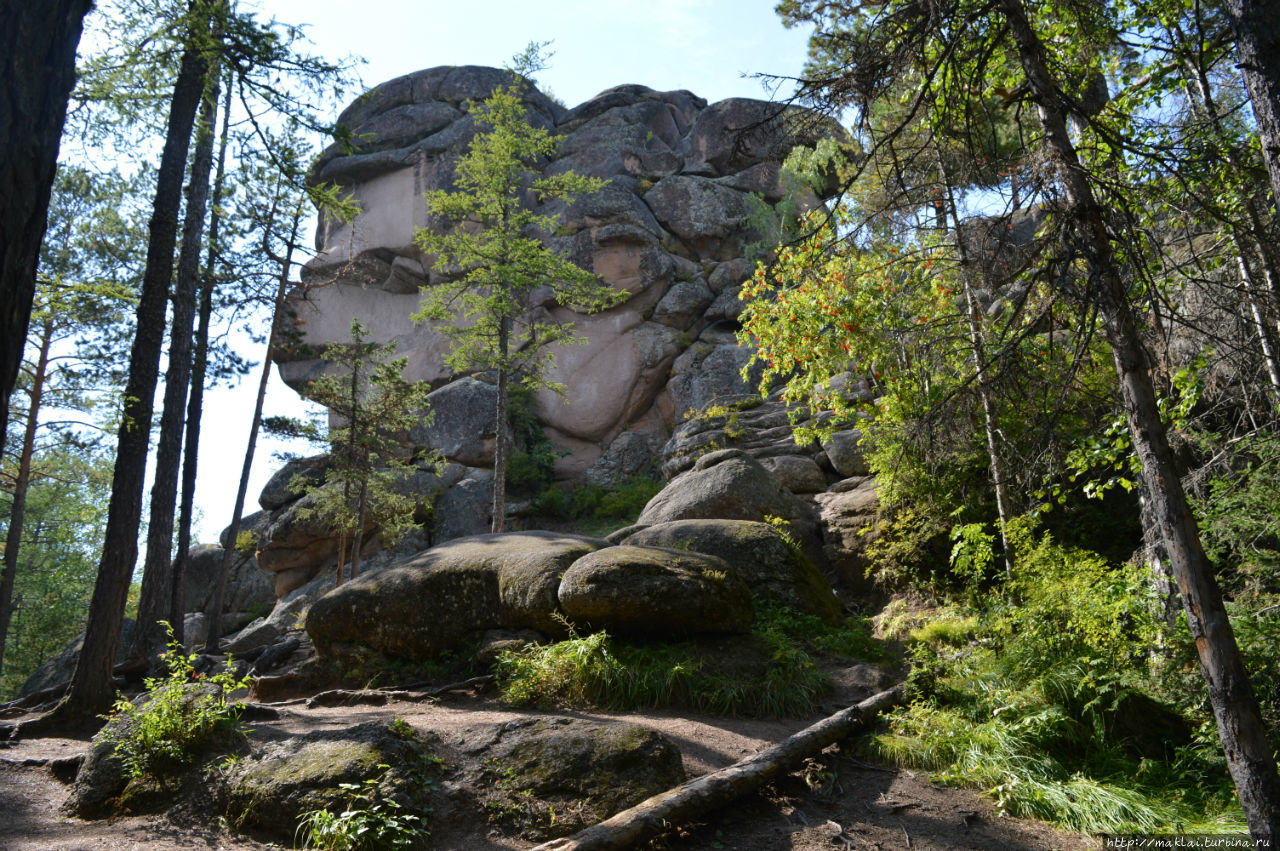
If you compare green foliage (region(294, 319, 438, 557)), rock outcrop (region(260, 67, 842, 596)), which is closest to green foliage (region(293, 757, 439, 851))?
green foliage (region(294, 319, 438, 557))

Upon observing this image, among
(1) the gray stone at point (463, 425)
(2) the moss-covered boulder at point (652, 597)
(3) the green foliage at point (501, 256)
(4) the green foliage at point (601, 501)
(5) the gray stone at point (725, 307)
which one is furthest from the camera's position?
(5) the gray stone at point (725, 307)

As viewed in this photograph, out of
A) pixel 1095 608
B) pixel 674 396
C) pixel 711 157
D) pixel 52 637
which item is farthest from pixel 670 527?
pixel 52 637

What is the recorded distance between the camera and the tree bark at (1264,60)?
3598mm

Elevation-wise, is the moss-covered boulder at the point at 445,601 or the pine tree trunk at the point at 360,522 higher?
the pine tree trunk at the point at 360,522

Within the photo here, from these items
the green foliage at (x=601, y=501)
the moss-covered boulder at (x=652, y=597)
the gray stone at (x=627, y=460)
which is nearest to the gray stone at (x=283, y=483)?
the green foliage at (x=601, y=501)

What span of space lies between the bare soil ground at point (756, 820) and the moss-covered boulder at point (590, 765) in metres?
0.36

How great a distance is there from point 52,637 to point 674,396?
26.0 metres

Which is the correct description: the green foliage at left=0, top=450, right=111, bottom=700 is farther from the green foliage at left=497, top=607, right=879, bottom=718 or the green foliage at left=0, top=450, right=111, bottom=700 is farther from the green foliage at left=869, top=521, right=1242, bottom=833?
the green foliage at left=869, top=521, right=1242, bottom=833

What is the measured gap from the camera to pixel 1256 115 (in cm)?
376

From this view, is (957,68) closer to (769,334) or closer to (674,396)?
(769,334)

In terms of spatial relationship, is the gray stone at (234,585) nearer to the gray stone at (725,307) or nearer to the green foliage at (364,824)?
the gray stone at (725,307)

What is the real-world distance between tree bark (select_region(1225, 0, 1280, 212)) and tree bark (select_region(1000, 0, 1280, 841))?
824 mm

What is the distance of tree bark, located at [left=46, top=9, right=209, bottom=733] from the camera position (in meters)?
8.21

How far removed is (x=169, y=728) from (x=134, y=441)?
14.1 ft
